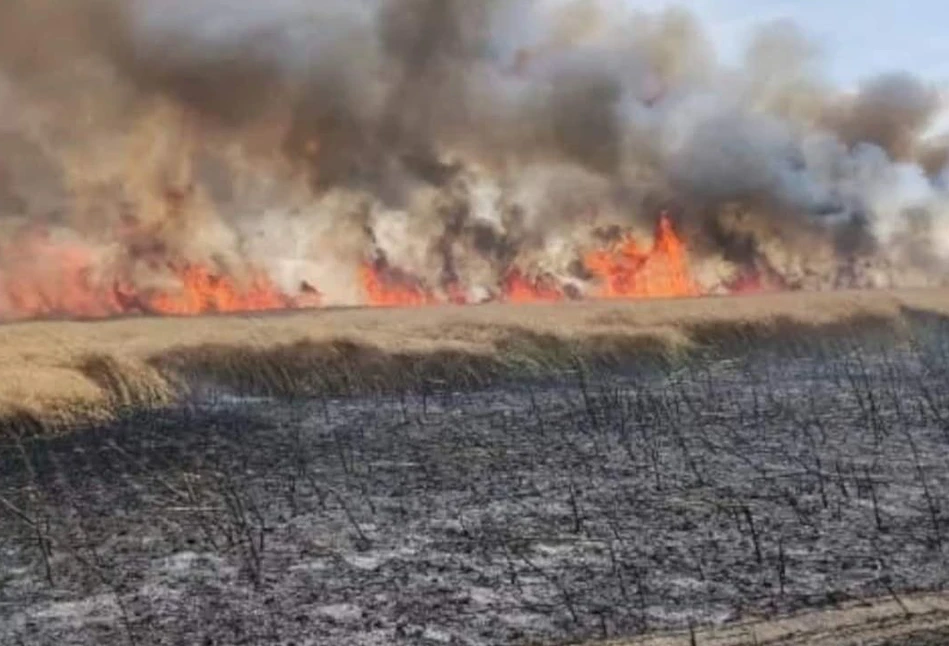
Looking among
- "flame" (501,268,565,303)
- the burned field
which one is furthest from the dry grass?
"flame" (501,268,565,303)

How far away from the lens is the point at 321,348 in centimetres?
3616

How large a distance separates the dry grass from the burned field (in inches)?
81.3

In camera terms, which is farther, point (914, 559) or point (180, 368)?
point (180, 368)

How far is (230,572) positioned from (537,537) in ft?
13.5

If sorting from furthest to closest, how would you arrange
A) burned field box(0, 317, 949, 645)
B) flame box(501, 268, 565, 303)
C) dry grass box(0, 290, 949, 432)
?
flame box(501, 268, 565, 303), dry grass box(0, 290, 949, 432), burned field box(0, 317, 949, 645)

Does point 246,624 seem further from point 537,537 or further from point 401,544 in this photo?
point 537,537

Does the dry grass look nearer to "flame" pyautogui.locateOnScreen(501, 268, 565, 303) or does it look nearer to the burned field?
the burned field

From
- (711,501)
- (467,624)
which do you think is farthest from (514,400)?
(467,624)

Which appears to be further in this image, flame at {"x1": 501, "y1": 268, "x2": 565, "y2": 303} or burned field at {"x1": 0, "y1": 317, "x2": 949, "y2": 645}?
flame at {"x1": 501, "y1": 268, "x2": 565, "y2": 303}

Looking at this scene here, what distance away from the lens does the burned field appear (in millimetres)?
13867

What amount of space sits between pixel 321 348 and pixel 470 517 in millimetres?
18613

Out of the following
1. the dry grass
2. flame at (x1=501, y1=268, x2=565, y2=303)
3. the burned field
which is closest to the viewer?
the burned field

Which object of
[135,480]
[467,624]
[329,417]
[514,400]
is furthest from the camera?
[514,400]

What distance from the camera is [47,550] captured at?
1653cm
